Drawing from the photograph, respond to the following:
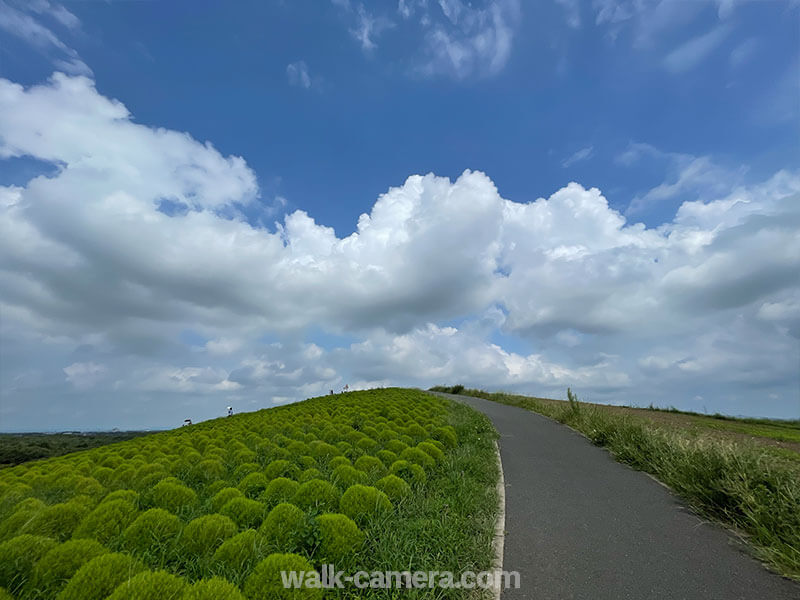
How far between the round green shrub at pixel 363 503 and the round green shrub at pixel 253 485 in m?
1.96

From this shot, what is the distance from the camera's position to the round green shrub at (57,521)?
5.97 m

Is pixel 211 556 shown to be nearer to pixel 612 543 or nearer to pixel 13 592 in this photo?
pixel 13 592

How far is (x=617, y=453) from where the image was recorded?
11.2 metres

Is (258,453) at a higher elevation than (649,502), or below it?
higher

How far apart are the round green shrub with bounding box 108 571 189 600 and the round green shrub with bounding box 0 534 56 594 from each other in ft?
6.19

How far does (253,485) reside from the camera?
726cm

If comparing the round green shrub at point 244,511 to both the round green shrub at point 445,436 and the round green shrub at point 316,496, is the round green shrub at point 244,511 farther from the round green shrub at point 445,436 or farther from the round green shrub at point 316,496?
the round green shrub at point 445,436

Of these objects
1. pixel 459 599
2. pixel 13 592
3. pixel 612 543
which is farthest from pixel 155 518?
pixel 612 543

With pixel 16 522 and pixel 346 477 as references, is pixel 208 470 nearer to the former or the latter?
pixel 16 522

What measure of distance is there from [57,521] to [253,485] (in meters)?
2.81

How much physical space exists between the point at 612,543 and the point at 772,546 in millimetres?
2121

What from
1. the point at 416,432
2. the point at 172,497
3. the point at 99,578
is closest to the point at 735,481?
the point at 416,432

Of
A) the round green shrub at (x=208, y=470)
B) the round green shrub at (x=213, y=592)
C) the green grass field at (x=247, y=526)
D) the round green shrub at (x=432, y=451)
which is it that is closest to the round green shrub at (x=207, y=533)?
the green grass field at (x=247, y=526)

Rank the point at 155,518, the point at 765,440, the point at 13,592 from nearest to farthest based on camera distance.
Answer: the point at 13,592, the point at 155,518, the point at 765,440
